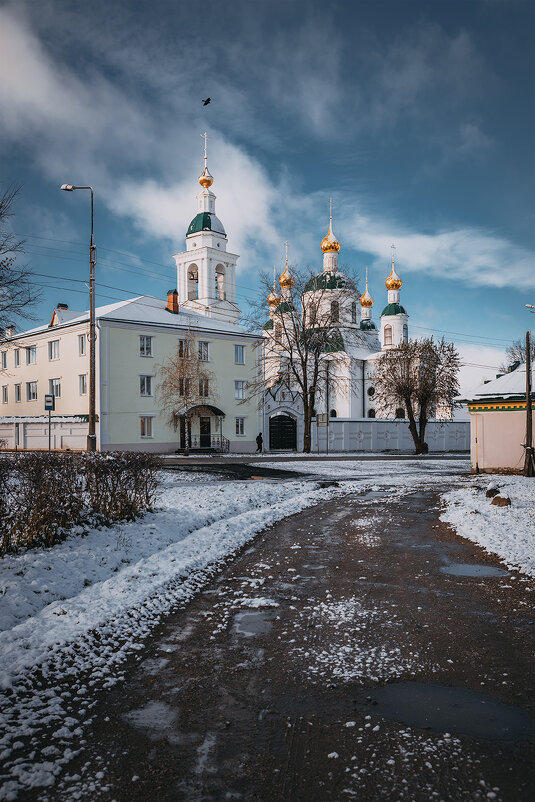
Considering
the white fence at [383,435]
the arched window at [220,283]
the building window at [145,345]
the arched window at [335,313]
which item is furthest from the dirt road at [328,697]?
the arched window at [220,283]

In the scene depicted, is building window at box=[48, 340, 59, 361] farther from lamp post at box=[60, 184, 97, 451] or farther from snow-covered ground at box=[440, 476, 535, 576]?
snow-covered ground at box=[440, 476, 535, 576]

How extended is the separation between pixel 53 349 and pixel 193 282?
21839mm

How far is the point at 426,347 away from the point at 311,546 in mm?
38786

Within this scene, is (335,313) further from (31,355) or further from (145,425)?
(31,355)

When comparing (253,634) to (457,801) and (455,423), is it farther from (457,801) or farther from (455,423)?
(455,423)

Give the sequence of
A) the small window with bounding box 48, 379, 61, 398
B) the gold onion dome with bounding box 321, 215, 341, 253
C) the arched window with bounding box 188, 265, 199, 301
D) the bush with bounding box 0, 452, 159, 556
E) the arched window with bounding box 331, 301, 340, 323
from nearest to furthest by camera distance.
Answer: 1. the bush with bounding box 0, 452, 159, 556
2. the arched window with bounding box 331, 301, 340, 323
3. the small window with bounding box 48, 379, 61, 398
4. the arched window with bounding box 188, 265, 199, 301
5. the gold onion dome with bounding box 321, 215, 341, 253

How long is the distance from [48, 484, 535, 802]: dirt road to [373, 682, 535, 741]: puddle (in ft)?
0.04

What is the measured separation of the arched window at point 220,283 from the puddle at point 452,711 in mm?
56558

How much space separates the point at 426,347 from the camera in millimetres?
45719

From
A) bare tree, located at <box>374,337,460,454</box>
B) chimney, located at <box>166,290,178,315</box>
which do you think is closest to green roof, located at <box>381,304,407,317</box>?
bare tree, located at <box>374,337,460,454</box>

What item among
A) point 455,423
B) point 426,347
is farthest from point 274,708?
point 455,423

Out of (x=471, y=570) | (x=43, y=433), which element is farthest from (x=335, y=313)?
Answer: (x=471, y=570)

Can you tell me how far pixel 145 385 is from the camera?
129 ft

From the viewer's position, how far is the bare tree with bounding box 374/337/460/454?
4472cm
